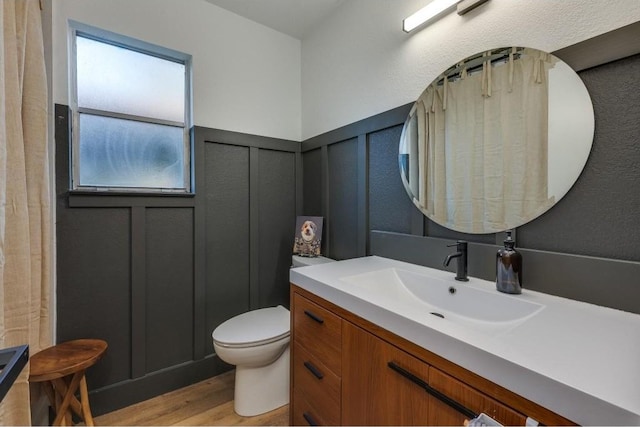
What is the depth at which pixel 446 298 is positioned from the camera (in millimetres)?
1103

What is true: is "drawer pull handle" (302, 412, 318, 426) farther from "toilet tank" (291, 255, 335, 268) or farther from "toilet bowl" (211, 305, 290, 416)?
"toilet tank" (291, 255, 335, 268)

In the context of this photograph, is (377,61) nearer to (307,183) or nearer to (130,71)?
(307,183)

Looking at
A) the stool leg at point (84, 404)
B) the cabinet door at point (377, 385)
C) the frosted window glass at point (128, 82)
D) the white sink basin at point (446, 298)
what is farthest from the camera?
the frosted window glass at point (128, 82)

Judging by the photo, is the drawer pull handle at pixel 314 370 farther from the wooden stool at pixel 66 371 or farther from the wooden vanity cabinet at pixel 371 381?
the wooden stool at pixel 66 371

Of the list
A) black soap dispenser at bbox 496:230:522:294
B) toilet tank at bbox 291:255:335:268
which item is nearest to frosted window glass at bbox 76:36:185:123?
toilet tank at bbox 291:255:335:268

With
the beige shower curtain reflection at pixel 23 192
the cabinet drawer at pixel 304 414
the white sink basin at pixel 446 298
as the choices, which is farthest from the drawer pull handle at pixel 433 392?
the beige shower curtain reflection at pixel 23 192

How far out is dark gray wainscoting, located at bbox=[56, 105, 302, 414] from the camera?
4.96ft

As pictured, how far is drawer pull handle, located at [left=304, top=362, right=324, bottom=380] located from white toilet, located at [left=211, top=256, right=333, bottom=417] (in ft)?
1.34

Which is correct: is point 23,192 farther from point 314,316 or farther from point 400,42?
point 400,42

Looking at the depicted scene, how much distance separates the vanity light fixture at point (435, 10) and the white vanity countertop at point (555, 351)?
1.18 m

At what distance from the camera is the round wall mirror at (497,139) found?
939 mm

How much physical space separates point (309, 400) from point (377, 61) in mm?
1775

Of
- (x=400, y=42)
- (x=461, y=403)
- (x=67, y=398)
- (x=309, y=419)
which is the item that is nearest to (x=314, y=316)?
(x=309, y=419)

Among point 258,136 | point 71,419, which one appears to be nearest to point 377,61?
point 258,136
